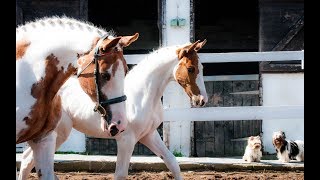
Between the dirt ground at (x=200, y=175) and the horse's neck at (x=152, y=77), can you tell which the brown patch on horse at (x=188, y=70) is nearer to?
the horse's neck at (x=152, y=77)

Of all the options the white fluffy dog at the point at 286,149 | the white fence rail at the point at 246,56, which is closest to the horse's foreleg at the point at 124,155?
the white fence rail at the point at 246,56

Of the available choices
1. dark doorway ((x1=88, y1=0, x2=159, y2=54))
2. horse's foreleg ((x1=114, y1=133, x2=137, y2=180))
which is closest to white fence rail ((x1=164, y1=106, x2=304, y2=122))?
horse's foreleg ((x1=114, y1=133, x2=137, y2=180))

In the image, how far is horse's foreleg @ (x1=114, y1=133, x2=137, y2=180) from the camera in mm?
4879

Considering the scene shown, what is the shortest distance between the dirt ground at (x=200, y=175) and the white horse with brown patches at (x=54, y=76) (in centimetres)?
297

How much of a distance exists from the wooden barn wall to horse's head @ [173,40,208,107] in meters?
4.15

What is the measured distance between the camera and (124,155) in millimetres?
4910

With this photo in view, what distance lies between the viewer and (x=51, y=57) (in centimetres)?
360

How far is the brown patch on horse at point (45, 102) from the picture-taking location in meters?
3.52

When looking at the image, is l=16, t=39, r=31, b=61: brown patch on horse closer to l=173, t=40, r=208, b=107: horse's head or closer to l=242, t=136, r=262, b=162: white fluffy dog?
l=173, t=40, r=208, b=107: horse's head

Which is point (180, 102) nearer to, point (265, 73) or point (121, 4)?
point (265, 73)

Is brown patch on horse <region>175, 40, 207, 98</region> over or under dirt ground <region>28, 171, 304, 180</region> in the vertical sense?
over

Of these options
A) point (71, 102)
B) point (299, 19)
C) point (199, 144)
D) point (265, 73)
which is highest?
point (299, 19)
